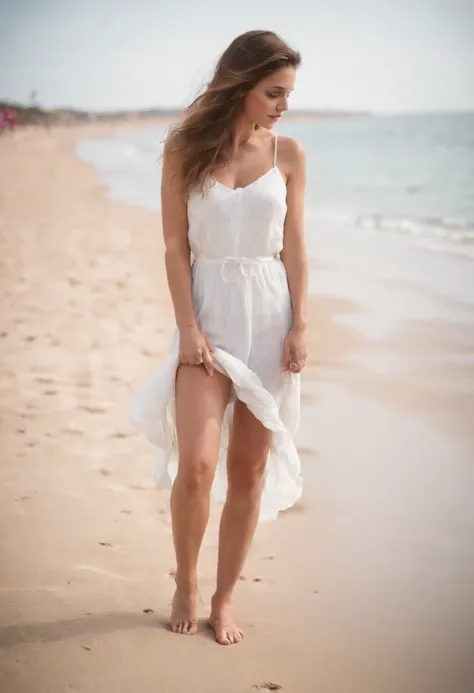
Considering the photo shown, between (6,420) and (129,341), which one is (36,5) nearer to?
(129,341)

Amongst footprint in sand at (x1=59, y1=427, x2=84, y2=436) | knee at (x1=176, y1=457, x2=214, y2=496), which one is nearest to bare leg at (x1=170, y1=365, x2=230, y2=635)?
knee at (x1=176, y1=457, x2=214, y2=496)

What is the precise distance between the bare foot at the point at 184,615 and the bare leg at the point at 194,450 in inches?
3.8

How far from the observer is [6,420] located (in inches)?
140

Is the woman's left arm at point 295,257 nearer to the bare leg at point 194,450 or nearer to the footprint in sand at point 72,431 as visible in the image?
the bare leg at point 194,450

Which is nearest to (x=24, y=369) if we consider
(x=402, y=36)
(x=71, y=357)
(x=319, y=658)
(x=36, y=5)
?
(x=71, y=357)

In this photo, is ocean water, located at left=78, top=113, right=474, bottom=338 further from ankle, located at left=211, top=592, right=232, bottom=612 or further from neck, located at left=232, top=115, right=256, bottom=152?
ankle, located at left=211, top=592, right=232, bottom=612

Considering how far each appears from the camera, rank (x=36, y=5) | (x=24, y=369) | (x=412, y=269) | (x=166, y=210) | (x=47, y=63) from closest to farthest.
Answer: (x=166, y=210) < (x=24, y=369) < (x=412, y=269) < (x=36, y=5) < (x=47, y=63)

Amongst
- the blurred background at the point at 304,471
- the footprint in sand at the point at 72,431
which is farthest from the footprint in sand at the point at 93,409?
the footprint in sand at the point at 72,431

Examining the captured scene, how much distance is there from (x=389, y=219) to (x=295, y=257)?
10.3 meters

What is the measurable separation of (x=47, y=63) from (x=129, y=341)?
440 inches

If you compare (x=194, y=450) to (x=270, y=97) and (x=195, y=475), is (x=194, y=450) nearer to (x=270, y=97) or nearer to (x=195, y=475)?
(x=195, y=475)

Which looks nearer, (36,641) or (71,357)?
(36,641)

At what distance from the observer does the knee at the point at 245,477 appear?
2080mm

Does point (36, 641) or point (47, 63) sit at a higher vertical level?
point (47, 63)
